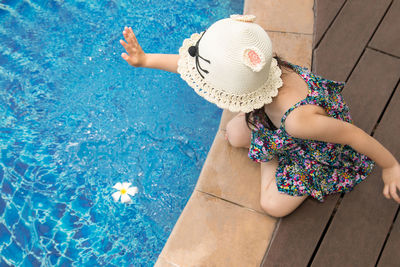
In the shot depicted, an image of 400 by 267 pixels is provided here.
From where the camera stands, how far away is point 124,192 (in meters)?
1.77

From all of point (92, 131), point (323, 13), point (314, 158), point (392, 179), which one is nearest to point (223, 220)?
point (314, 158)

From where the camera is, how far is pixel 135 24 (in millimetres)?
2271

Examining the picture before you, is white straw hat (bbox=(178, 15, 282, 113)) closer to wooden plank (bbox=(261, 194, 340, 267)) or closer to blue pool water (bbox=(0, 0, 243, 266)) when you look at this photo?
wooden plank (bbox=(261, 194, 340, 267))

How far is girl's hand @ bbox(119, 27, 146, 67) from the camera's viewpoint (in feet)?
4.14

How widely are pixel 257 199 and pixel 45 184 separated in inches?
43.1

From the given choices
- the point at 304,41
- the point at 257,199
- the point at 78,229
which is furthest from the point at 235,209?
the point at 304,41

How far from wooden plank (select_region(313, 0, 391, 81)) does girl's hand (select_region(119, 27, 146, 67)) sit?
3.29ft

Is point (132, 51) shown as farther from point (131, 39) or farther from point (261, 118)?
point (261, 118)

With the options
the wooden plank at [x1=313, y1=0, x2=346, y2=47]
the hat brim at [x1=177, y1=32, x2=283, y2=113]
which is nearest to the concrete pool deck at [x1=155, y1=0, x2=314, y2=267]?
the hat brim at [x1=177, y1=32, x2=283, y2=113]

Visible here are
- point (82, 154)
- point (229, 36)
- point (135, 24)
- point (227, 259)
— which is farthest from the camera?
point (135, 24)

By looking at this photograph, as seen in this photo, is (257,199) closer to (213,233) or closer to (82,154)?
(213,233)

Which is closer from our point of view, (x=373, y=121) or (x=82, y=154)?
(x=373, y=121)

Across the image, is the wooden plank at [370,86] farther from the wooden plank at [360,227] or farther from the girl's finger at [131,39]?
the girl's finger at [131,39]

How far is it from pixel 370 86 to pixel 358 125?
26 centimetres
